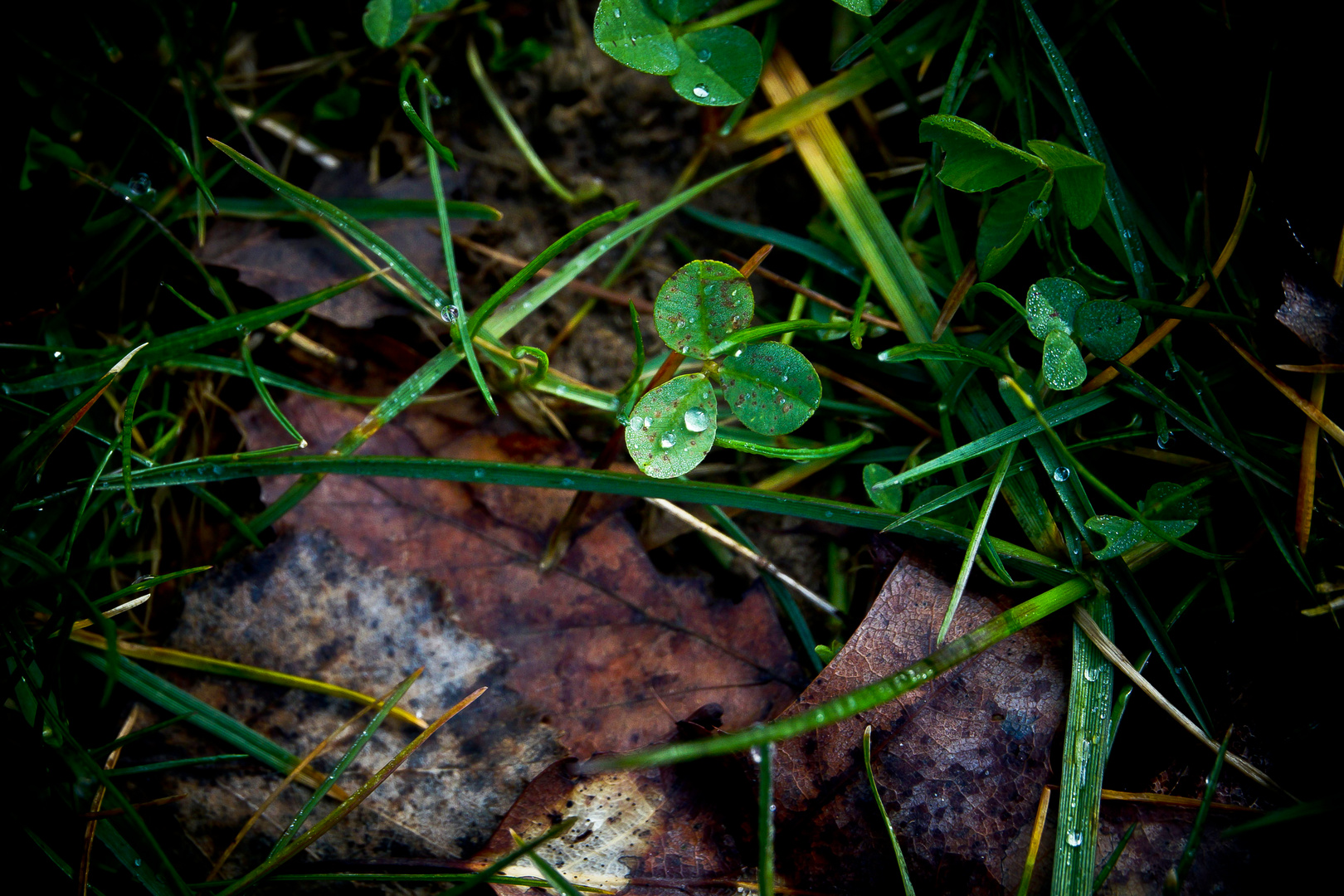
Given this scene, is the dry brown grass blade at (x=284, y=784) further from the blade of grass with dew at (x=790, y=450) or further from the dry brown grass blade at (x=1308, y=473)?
the dry brown grass blade at (x=1308, y=473)

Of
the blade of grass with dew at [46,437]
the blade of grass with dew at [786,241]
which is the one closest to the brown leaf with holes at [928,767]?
the blade of grass with dew at [786,241]

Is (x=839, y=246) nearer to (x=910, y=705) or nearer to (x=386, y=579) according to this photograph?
(x=910, y=705)

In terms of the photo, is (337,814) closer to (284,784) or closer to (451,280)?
(284,784)

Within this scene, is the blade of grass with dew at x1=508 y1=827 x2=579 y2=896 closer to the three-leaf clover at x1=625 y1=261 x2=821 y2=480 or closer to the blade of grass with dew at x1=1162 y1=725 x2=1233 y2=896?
the three-leaf clover at x1=625 y1=261 x2=821 y2=480

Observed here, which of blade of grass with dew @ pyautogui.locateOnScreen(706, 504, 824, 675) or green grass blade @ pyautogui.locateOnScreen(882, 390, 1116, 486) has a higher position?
green grass blade @ pyautogui.locateOnScreen(882, 390, 1116, 486)

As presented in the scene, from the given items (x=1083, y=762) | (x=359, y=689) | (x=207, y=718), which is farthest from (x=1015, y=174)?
(x=207, y=718)

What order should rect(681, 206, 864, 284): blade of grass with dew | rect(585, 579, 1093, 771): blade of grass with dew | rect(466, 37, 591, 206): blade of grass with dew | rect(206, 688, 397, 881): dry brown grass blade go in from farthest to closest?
1. rect(466, 37, 591, 206): blade of grass with dew
2. rect(681, 206, 864, 284): blade of grass with dew
3. rect(206, 688, 397, 881): dry brown grass blade
4. rect(585, 579, 1093, 771): blade of grass with dew

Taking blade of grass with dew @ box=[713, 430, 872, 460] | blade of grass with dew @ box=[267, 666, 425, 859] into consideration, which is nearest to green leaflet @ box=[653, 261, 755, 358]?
blade of grass with dew @ box=[713, 430, 872, 460]

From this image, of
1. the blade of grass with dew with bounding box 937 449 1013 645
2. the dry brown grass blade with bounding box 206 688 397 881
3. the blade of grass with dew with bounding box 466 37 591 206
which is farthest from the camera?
the blade of grass with dew with bounding box 466 37 591 206
